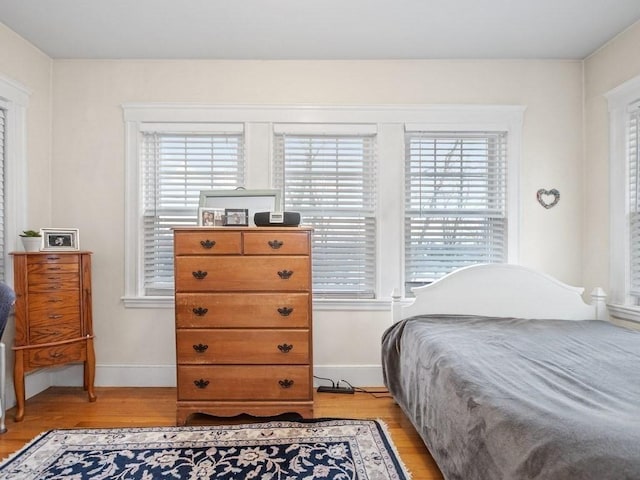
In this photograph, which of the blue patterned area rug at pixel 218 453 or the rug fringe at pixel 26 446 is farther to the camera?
the rug fringe at pixel 26 446

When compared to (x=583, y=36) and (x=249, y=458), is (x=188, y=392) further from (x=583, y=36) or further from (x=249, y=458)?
(x=583, y=36)

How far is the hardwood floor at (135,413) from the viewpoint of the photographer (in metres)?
2.28

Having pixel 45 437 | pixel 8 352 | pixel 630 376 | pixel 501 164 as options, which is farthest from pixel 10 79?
pixel 630 376

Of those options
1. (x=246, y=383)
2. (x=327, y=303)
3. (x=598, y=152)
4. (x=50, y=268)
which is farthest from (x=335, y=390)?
(x=598, y=152)

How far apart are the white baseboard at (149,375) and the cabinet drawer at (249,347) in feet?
2.40

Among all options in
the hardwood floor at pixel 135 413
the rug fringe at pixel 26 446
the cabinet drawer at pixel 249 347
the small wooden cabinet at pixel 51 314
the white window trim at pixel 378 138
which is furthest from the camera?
the white window trim at pixel 378 138

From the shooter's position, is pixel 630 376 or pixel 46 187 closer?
pixel 630 376

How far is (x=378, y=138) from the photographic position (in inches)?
121

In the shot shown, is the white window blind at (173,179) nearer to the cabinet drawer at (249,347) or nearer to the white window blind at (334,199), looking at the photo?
the white window blind at (334,199)

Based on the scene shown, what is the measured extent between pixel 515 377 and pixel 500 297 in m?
1.31

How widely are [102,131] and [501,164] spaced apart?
124 inches

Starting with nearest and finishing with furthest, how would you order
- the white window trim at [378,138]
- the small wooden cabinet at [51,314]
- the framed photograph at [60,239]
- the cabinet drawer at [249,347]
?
1. the cabinet drawer at [249,347]
2. the small wooden cabinet at [51,314]
3. the framed photograph at [60,239]
4. the white window trim at [378,138]

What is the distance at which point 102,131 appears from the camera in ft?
10.1

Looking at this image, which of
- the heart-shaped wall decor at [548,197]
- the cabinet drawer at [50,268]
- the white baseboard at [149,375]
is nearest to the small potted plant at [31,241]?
the cabinet drawer at [50,268]
